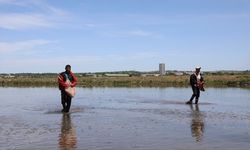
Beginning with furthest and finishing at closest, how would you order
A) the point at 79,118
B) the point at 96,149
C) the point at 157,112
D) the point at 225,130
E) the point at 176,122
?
the point at 157,112 → the point at 79,118 → the point at 176,122 → the point at 225,130 → the point at 96,149

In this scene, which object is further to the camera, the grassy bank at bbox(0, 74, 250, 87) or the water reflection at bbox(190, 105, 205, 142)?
the grassy bank at bbox(0, 74, 250, 87)

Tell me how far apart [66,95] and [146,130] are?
6821 mm

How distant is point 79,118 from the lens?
701 inches

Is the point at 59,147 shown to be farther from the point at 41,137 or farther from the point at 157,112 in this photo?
the point at 157,112

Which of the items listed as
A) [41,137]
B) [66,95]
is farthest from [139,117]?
[41,137]

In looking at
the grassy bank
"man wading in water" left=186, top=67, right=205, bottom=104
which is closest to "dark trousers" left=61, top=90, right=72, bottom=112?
"man wading in water" left=186, top=67, right=205, bottom=104

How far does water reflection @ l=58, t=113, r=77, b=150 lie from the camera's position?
37.9ft

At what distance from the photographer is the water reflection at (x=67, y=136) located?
37.9 ft

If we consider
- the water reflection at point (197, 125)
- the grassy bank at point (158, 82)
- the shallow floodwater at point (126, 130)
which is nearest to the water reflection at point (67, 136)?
the shallow floodwater at point (126, 130)

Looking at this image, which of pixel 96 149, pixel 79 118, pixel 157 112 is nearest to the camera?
pixel 96 149

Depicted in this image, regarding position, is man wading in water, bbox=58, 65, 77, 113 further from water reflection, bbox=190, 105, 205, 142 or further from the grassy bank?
the grassy bank

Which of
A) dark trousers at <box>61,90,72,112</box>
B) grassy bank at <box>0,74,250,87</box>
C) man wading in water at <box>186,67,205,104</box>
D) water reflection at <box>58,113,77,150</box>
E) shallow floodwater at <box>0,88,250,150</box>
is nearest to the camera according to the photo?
water reflection at <box>58,113,77,150</box>

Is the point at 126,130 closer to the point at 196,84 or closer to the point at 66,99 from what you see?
the point at 66,99

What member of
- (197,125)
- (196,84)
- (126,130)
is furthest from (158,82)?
(126,130)
